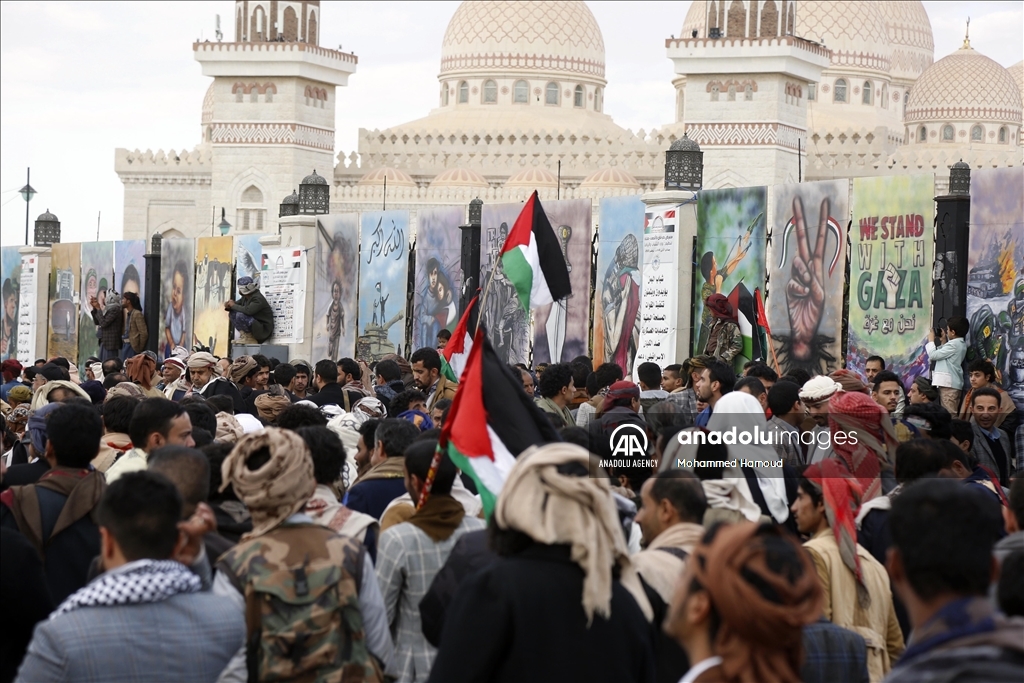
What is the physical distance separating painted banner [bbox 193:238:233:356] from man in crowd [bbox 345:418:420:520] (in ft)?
49.6

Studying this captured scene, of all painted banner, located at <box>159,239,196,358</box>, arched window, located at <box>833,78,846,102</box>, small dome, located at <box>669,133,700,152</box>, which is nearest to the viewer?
small dome, located at <box>669,133,700,152</box>

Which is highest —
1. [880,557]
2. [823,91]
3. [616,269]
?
[823,91]

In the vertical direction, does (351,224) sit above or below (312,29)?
below

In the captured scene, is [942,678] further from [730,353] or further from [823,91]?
[823,91]

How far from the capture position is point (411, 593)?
4738mm

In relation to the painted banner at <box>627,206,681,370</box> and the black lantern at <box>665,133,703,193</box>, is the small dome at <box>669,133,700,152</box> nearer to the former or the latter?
the black lantern at <box>665,133,703,193</box>

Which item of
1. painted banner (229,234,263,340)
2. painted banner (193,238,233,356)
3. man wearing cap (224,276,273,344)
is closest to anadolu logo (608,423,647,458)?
man wearing cap (224,276,273,344)

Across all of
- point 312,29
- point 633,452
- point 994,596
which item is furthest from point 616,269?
point 312,29

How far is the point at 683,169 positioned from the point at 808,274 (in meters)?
2.23

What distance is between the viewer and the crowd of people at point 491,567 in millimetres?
A: 3004

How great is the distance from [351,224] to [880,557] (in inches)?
555

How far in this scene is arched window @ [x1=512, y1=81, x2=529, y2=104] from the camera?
5800cm

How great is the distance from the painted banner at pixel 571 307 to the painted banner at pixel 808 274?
2393 mm

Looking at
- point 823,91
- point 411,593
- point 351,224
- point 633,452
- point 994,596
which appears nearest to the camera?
point 994,596
